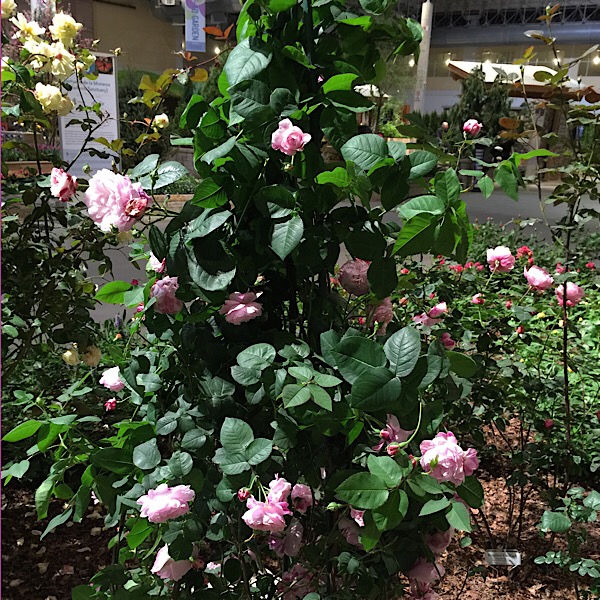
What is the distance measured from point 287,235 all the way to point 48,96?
1141 millimetres

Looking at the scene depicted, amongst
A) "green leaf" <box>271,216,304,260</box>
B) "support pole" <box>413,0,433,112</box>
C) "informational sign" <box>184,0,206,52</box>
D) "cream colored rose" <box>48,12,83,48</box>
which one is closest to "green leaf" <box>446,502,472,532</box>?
"green leaf" <box>271,216,304,260</box>

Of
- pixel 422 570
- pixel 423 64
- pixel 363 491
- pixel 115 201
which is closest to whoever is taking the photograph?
pixel 363 491

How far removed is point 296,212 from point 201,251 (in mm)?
144

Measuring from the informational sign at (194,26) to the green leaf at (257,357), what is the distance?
6943 millimetres

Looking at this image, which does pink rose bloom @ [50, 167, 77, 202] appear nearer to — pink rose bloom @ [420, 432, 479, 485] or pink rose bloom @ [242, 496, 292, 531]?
pink rose bloom @ [242, 496, 292, 531]

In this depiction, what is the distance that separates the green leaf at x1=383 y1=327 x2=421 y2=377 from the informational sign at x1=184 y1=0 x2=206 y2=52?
7.03m

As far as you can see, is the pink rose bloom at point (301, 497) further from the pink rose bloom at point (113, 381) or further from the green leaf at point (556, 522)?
the green leaf at point (556, 522)

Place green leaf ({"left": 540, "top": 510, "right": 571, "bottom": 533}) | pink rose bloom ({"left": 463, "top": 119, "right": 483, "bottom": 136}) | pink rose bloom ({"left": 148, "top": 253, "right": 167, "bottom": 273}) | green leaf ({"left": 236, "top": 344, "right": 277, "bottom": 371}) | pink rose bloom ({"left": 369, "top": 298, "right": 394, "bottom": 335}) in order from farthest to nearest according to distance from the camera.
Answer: pink rose bloom ({"left": 463, "top": 119, "right": 483, "bottom": 136})
green leaf ({"left": 540, "top": 510, "right": 571, "bottom": 533})
pink rose bloom ({"left": 369, "top": 298, "right": 394, "bottom": 335})
pink rose bloom ({"left": 148, "top": 253, "right": 167, "bottom": 273})
green leaf ({"left": 236, "top": 344, "right": 277, "bottom": 371})

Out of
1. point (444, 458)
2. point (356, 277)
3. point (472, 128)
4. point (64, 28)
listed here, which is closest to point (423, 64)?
point (64, 28)

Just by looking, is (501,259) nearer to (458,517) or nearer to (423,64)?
(458,517)

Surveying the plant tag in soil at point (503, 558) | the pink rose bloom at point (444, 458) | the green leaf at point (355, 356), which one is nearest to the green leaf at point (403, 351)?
the green leaf at point (355, 356)

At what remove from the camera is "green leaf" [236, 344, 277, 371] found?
33.8 inches

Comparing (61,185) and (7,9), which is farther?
(7,9)

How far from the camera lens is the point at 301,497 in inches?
41.6
